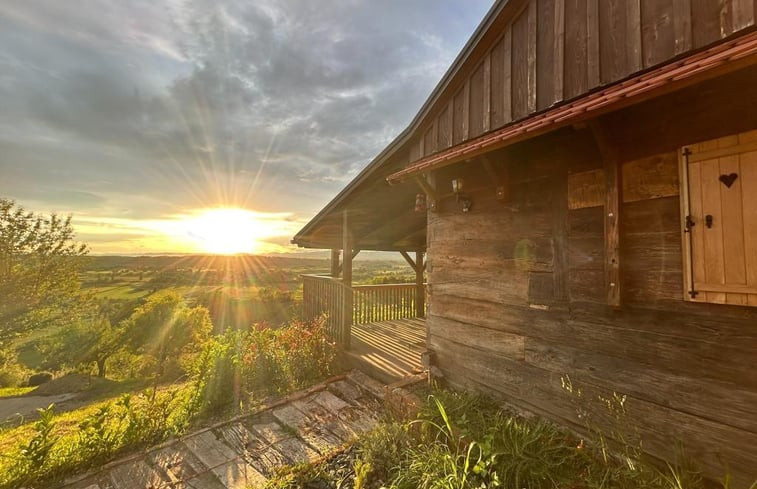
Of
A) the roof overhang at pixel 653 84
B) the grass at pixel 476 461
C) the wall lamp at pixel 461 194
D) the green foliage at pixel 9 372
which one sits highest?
the roof overhang at pixel 653 84

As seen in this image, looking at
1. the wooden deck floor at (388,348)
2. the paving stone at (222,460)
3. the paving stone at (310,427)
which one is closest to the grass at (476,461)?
the paving stone at (222,460)

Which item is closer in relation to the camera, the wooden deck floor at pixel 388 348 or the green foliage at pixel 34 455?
the green foliage at pixel 34 455

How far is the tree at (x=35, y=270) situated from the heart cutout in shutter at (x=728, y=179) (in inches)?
1282

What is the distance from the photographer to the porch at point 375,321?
226 inches

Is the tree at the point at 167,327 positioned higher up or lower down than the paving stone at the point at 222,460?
lower down

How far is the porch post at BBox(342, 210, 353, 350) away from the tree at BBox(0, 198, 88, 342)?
27391 mm

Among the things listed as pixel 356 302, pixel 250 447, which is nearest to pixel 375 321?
pixel 356 302

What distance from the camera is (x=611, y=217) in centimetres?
247

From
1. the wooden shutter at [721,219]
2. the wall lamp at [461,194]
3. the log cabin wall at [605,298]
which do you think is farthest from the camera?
the wall lamp at [461,194]

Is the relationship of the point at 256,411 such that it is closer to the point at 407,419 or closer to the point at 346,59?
the point at 407,419

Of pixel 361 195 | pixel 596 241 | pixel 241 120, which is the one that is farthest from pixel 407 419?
pixel 241 120

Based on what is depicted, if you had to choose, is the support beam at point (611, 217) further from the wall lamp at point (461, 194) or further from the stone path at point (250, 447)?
the stone path at point (250, 447)

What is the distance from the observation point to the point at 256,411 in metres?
4.46

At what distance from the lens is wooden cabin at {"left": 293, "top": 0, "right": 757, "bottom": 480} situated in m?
1.95
